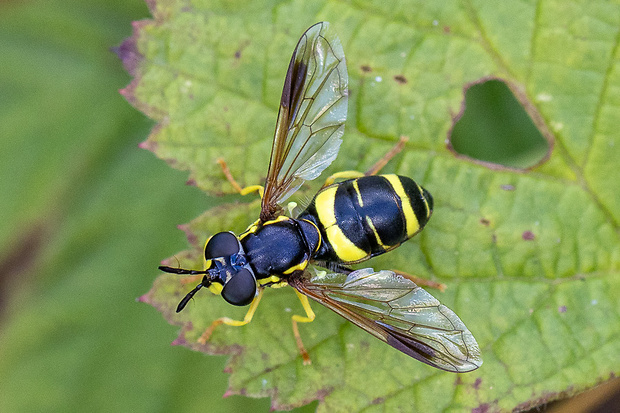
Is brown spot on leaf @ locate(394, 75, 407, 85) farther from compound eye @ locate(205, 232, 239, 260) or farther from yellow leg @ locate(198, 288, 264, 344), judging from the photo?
yellow leg @ locate(198, 288, 264, 344)

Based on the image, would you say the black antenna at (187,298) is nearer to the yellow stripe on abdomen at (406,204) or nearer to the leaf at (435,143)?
the leaf at (435,143)

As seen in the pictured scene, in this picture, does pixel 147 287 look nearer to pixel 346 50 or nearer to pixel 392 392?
→ pixel 392 392

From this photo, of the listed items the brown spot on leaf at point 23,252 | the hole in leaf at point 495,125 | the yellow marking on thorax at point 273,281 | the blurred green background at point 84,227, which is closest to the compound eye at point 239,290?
the yellow marking on thorax at point 273,281

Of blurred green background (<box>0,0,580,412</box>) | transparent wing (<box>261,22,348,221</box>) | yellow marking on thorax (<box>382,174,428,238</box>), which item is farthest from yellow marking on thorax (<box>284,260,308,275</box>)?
blurred green background (<box>0,0,580,412</box>)

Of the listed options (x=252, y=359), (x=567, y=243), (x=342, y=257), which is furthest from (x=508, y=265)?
(x=252, y=359)

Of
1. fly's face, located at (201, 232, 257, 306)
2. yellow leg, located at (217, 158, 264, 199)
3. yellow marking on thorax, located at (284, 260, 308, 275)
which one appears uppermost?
yellow leg, located at (217, 158, 264, 199)

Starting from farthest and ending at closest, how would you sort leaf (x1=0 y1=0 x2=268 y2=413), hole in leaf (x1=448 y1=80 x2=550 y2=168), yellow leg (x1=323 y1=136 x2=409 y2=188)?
hole in leaf (x1=448 y1=80 x2=550 y2=168), leaf (x1=0 y1=0 x2=268 y2=413), yellow leg (x1=323 y1=136 x2=409 y2=188)

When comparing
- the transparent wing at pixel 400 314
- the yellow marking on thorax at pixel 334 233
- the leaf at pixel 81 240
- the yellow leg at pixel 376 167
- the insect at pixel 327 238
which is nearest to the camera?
the transparent wing at pixel 400 314
